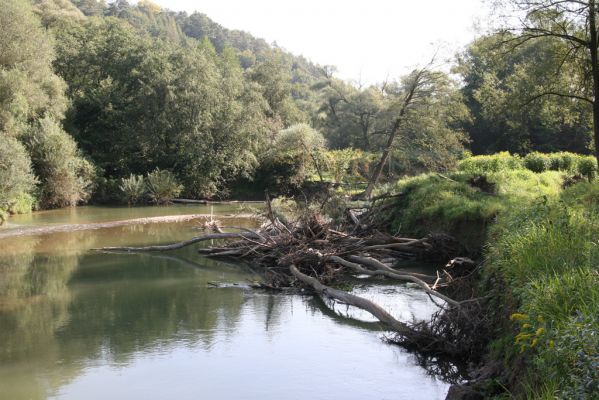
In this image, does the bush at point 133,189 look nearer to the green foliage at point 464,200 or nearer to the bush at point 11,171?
the bush at point 11,171

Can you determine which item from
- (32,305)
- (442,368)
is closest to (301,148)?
(32,305)

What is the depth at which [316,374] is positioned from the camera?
8180mm

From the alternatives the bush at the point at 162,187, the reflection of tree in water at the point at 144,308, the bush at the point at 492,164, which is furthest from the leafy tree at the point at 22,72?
the bush at the point at 492,164

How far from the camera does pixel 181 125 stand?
126ft

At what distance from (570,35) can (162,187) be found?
25.9m

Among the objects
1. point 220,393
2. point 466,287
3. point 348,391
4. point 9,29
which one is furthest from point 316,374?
point 9,29

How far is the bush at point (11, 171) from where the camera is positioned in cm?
2555

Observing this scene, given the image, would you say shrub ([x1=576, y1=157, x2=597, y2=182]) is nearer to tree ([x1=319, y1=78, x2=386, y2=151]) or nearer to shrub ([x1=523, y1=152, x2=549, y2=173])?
shrub ([x1=523, y1=152, x2=549, y2=173])

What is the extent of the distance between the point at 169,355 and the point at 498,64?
45.2ft

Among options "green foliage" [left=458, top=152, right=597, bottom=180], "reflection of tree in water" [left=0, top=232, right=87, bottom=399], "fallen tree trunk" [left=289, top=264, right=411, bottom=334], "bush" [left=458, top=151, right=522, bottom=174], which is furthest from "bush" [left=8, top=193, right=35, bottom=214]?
"green foliage" [left=458, top=152, right=597, bottom=180]

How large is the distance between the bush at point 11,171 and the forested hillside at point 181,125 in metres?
0.06

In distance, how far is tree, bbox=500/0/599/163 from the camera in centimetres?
1534

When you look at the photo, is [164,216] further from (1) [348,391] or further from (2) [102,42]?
(1) [348,391]

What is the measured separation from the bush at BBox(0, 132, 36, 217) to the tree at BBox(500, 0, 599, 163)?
21.1 meters
